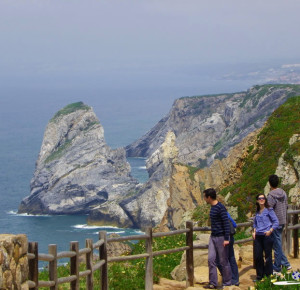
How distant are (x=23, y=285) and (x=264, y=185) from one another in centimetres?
2300

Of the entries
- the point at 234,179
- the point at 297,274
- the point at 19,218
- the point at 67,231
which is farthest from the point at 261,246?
the point at 19,218

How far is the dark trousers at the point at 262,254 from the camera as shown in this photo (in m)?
18.6

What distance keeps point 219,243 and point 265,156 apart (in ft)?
58.7

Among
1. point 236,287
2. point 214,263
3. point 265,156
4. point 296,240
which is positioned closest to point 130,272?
point 214,263

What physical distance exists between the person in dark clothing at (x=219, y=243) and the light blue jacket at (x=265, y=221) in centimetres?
100

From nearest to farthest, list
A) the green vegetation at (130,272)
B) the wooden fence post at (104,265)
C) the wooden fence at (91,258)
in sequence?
the wooden fence at (91,258) → the wooden fence post at (104,265) → the green vegetation at (130,272)

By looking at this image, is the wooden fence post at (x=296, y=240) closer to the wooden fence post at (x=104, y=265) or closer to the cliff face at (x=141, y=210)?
the wooden fence post at (x=104, y=265)

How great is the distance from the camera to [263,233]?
731 inches

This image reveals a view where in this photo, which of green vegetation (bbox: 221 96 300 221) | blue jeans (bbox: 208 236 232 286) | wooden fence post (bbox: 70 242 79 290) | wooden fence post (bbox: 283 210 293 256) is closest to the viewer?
wooden fence post (bbox: 70 242 79 290)

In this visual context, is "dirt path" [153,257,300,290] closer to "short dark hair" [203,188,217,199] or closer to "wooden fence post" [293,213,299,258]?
"wooden fence post" [293,213,299,258]

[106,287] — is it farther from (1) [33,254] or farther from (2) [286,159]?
(2) [286,159]

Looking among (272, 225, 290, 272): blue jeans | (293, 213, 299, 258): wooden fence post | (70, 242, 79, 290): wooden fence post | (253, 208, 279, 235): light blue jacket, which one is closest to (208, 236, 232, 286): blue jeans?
(253, 208, 279, 235): light blue jacket

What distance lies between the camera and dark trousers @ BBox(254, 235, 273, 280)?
18.6 meters

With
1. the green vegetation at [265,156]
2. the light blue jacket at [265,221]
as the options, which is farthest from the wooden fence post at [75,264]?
the green vegetation at [265,156]
